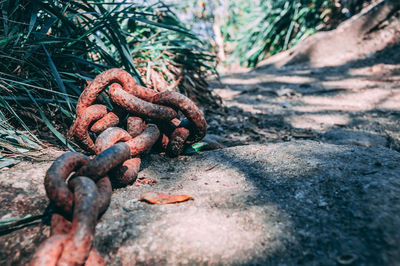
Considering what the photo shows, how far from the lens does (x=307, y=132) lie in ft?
7.12

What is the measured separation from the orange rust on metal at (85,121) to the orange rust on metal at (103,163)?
1.00 feet

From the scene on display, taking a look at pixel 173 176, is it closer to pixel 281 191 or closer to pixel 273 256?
pixel 281 191

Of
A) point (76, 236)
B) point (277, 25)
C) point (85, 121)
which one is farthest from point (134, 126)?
point (277, 25)

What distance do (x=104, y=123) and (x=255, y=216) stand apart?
29.1 inches

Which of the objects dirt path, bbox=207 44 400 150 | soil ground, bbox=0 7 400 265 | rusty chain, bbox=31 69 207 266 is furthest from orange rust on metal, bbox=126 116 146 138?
dirt path, bbox=207 44 400 150

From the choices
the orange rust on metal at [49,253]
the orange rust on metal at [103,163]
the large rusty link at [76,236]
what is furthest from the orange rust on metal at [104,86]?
the orange rust on metal at [49,253]

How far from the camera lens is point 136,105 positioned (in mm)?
1135

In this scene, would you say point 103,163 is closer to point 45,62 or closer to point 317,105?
point 45,62

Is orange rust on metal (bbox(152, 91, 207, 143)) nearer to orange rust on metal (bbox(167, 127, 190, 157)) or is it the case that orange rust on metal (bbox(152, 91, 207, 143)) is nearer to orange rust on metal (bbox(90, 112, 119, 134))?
orange rust on metal (bbox(167, 127, 190, 157))

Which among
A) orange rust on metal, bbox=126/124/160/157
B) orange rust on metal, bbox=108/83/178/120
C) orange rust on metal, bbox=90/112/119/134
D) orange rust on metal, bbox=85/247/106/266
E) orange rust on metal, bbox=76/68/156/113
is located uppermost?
orange rust on metal, bbox=76/68/156/113

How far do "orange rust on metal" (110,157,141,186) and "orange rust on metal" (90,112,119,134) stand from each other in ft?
0.66

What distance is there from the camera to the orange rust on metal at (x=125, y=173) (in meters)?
1.00

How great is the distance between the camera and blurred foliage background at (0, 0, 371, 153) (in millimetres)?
1401

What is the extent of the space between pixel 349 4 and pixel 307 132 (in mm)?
5044
